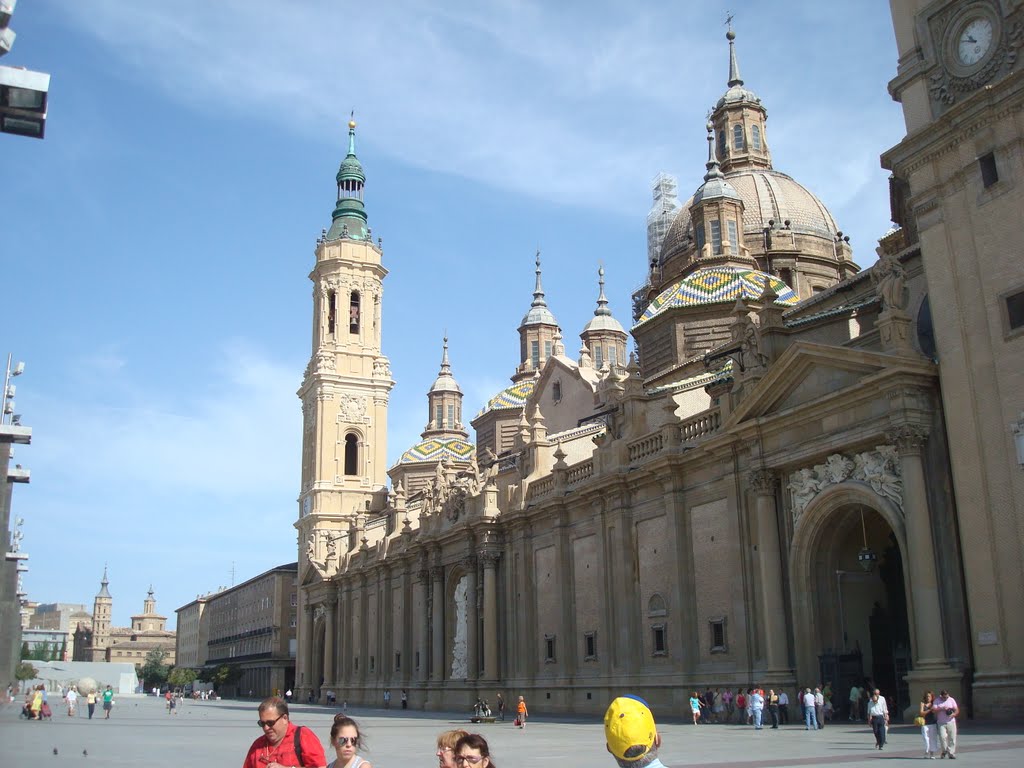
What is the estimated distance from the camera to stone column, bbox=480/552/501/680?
1752 inches

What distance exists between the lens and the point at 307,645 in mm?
73312

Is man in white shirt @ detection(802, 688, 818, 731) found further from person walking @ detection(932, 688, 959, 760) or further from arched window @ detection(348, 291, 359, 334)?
arched window @ detection(348, 291, 359, 334)

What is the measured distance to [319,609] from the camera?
72688 mm

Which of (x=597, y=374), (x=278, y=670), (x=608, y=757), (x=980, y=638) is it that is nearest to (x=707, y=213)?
(x=597, y=374)

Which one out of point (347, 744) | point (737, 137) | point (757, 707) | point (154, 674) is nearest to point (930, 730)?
point (757, 707)

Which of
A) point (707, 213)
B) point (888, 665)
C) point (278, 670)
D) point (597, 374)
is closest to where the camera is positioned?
point (888, 665)

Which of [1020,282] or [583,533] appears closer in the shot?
[1020,282]

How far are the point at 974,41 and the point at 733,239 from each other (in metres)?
29.2

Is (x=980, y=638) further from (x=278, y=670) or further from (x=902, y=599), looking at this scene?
(x=278, y=670)

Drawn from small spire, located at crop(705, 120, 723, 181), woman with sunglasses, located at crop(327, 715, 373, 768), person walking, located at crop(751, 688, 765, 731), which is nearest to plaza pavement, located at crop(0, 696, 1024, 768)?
person walking, located at crop(751, 688, 765, 731)

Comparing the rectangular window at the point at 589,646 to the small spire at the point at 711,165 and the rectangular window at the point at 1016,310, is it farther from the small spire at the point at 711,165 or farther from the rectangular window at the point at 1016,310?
the small spire at the point at 711,165

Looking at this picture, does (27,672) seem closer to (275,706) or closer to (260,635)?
(260,635)

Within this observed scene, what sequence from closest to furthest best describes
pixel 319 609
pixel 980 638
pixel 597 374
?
pixel 980 638
pixel 597 374
pixel 319 609

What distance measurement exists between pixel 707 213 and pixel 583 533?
22126 mm
